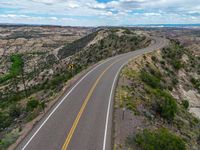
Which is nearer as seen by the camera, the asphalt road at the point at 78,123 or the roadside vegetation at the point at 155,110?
the asphalt road at the point at 78,123

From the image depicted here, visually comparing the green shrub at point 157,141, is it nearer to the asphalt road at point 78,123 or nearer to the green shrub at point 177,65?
the asphalt road at point 78,123

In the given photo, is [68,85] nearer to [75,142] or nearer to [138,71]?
[138,71]

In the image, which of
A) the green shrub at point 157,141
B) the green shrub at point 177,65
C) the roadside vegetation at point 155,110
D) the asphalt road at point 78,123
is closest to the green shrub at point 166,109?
the roadside vegetation at point 155,110

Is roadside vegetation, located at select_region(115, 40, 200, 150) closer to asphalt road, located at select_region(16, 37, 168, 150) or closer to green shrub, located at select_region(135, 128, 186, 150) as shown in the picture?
green shrub, located at select_region(135, 128, 186, 150)

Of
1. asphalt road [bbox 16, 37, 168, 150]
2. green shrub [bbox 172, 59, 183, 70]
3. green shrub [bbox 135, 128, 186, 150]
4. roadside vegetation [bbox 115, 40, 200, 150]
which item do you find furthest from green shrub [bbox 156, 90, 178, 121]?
green shrub [bbox 172, 59, 183, 70]

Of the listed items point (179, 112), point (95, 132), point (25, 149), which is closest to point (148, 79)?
point (179, 112)

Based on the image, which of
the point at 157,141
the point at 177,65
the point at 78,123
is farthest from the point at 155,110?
the point at 177,65
